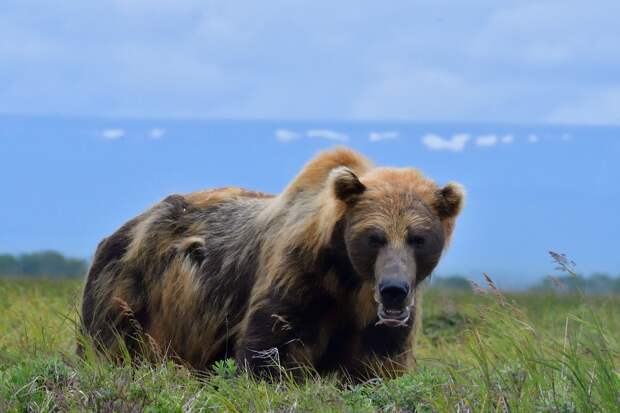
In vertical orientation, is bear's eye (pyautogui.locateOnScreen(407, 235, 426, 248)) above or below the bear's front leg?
above

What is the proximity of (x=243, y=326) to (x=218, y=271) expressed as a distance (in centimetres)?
69

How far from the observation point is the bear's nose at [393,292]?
537 cm

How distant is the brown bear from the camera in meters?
5.68

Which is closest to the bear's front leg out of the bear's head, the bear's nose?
the bear's head

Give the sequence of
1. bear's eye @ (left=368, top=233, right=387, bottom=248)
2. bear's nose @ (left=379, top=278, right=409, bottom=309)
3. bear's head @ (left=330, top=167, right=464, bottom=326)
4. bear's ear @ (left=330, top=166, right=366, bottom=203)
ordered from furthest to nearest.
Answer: bear's ear @ (left=330, top=166, right=366, bottom=203)
bear's eye @ (left=368, top=233, right=387, bottom=248)
bear's head @ (left=330, top=167, right=464, bottom=326)
bear's nose @ (left=379, top=278, right=409, bottom=309)

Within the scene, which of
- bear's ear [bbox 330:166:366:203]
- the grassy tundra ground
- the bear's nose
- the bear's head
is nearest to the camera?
the grassy tundra ground

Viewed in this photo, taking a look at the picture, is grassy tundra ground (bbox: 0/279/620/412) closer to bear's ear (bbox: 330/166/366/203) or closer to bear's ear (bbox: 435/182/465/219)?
bear's ear (bbox: 435/182/465/219)

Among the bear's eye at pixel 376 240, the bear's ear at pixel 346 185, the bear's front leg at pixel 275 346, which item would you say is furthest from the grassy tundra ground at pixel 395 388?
the bear's ear at pixel 346 185

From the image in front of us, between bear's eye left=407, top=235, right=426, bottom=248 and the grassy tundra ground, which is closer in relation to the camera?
the grassy tundra ground

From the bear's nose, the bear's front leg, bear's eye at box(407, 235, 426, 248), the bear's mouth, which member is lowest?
the bear's front leg

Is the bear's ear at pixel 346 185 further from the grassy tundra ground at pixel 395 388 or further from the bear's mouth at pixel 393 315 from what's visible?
the grassy tundra ground at pixel 395 388

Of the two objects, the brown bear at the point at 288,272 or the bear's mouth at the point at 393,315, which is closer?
the bear's mouth at the point at 393,315

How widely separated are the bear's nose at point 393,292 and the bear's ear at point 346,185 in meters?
0.63

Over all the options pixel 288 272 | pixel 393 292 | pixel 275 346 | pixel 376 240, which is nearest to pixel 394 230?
pixel 376 240
